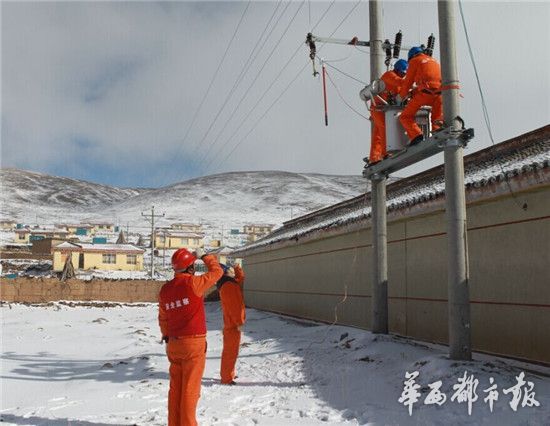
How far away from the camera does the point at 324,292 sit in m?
15.1

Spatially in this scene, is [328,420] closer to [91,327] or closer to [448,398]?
[448,398]

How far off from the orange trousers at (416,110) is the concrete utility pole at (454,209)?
66 cm

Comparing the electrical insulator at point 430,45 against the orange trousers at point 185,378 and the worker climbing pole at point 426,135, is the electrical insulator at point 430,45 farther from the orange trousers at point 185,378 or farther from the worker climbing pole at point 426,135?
the orange trousers at point 185,378

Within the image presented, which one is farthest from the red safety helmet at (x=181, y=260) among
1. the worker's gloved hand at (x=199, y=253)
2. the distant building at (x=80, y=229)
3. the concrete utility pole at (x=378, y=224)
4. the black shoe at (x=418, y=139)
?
the distant building at (x=80, y=229)

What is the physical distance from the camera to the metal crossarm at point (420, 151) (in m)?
6.88

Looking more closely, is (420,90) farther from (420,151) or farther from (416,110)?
A: (420,151)

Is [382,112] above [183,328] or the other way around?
above

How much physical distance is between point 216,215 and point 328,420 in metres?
160

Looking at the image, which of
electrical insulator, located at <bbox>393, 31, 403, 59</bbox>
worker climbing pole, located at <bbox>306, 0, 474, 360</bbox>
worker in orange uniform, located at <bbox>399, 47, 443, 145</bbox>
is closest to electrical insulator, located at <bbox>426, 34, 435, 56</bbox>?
worker climbing pole, located at <bbox>306, 0, 474, 360</bbox>

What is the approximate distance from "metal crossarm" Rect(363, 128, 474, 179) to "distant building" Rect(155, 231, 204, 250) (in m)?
93.0

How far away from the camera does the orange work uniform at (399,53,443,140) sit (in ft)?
24.9

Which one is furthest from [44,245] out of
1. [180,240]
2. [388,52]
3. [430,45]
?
[430,45]

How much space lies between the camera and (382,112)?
8.84 m

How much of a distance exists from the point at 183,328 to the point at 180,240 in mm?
98758
